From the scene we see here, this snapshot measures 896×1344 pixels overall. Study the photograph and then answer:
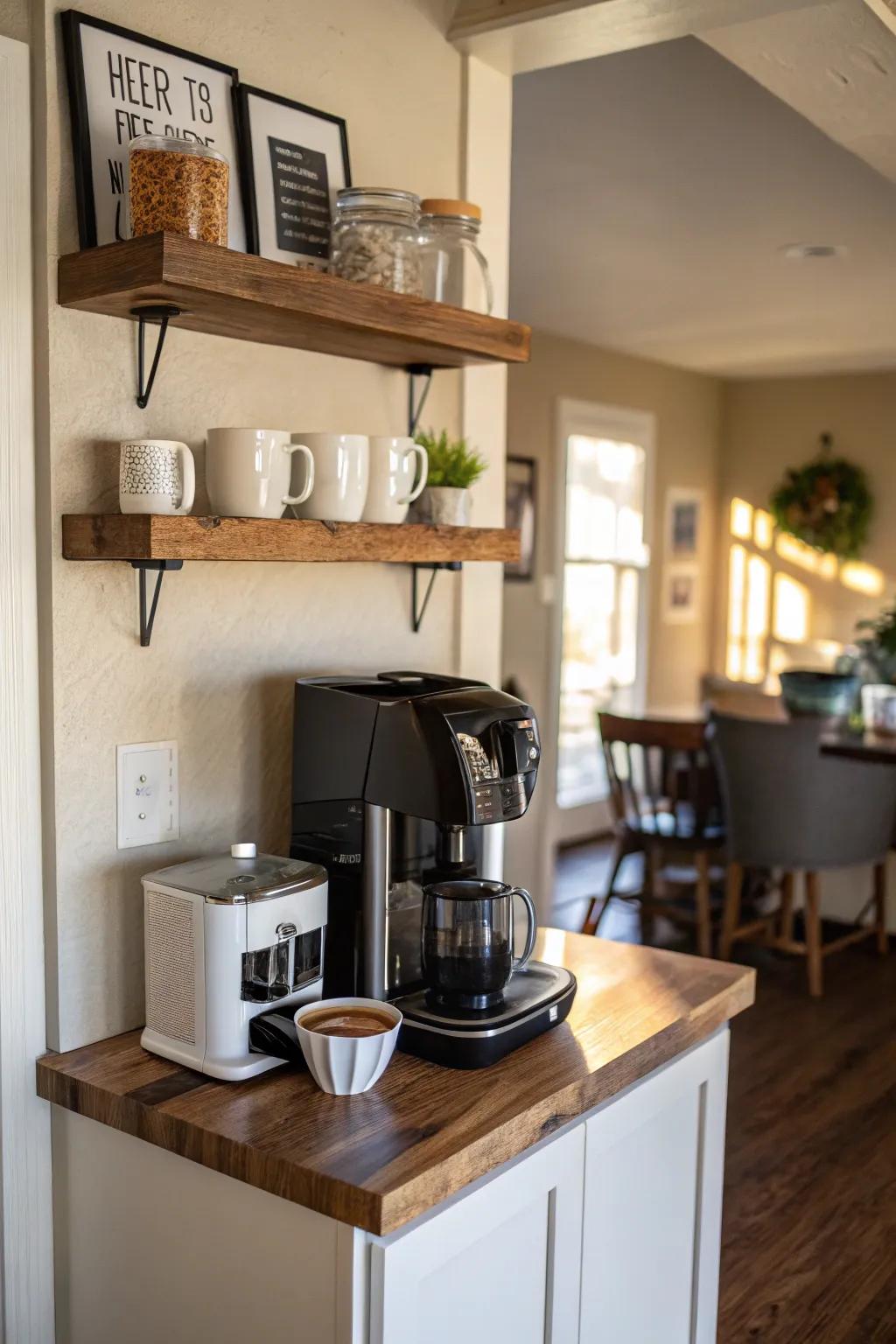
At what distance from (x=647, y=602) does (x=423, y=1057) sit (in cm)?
573

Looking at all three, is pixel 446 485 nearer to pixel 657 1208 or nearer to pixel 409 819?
pixel 409 819

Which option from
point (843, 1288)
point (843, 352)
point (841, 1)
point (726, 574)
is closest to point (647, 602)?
point (726, 574)

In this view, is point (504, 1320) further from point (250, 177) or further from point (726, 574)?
point (726, 574)

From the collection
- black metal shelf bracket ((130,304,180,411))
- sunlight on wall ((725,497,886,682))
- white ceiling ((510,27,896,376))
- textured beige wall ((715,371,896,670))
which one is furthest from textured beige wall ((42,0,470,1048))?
sunlight on wall ((725,497,886,682))

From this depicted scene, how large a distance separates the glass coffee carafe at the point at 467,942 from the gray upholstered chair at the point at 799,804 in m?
2.76

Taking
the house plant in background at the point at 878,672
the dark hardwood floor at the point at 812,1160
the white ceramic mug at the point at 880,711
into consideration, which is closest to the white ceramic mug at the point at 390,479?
the dark hardwood floor at the point at 812,1160

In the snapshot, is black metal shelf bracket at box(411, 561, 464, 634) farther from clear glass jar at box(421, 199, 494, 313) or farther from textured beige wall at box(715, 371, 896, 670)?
textured beige wall at box(715, 371, 896, 670)

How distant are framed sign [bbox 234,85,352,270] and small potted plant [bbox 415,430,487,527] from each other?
30 centimetres

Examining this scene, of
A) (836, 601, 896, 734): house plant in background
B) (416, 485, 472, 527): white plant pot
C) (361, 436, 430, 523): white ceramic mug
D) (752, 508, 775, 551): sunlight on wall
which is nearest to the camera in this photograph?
(361, 436, 430, 523): white ceramic mug

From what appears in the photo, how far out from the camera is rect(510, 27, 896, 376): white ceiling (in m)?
2.91

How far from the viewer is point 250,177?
5.24 feet

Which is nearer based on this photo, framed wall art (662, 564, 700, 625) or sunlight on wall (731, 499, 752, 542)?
framed wall art (662, 564, 700, 625)

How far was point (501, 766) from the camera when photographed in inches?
58.4

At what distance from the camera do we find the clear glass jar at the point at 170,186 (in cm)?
134
